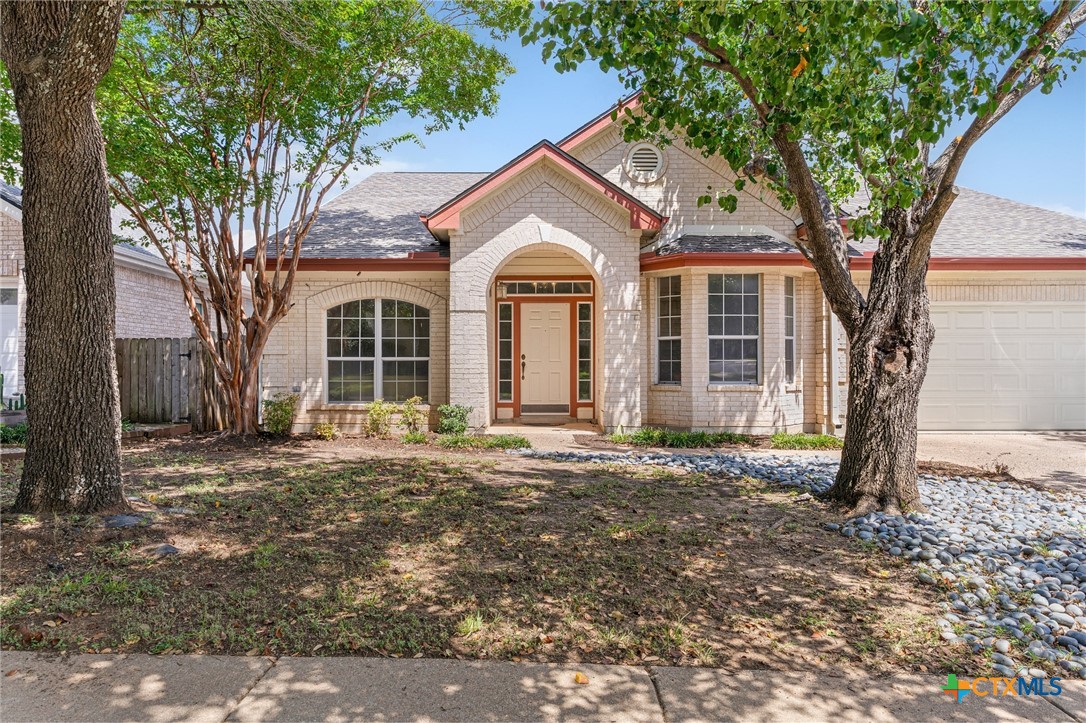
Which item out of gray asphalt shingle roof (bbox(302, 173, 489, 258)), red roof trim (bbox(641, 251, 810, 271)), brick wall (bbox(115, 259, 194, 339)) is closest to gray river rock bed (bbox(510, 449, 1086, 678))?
red roof trim (bbox(641, 251, 810, 271))

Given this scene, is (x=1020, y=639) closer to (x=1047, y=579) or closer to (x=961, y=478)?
(x=1047, y=579)

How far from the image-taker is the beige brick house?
11125mm

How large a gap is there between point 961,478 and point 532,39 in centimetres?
704

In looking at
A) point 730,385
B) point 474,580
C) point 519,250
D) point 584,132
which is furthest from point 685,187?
point 474,580

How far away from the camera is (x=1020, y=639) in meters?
3.63

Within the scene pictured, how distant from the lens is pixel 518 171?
1095 cm

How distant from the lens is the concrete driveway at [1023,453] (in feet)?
26.3

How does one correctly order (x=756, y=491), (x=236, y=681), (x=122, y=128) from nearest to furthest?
(x=236, y=681) → (x=756, y=491) → (x=122, y=128)

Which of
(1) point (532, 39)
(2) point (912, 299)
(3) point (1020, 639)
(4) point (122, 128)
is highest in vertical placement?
(4) point (122, 128)

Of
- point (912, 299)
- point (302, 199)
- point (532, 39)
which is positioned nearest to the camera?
point (532, 39)

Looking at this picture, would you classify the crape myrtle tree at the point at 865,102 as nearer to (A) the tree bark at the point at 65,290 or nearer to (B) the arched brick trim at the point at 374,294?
(A) the tree bark at the point at 65,290

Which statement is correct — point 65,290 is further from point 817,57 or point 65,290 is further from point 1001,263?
point 1001,263

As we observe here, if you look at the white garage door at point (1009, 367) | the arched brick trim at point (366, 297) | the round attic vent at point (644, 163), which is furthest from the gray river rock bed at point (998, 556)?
the round attic vent at point (644, 163)

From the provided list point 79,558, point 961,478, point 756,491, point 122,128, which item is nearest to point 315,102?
point 122,128
